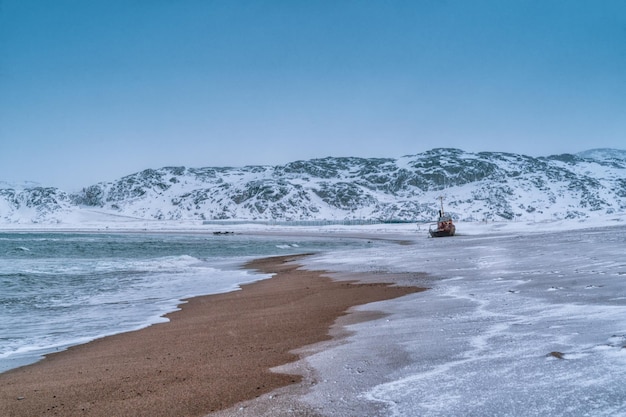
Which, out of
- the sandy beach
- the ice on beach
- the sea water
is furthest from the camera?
the sea water

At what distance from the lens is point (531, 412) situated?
11.9ft

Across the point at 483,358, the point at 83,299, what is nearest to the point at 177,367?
the point at 483,358

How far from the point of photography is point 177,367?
6.22m

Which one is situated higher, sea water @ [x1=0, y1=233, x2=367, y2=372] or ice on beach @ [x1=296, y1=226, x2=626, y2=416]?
ice on beach @ [x1=296, y1=226, x2=626, y2=416]

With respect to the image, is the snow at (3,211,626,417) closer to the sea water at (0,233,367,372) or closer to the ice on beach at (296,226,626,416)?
the ice on beach at (296,226,626,416)

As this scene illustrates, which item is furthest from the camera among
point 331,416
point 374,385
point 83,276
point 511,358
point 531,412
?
point 83,276

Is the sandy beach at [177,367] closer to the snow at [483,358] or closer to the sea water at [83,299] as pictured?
the snow at [483,358]

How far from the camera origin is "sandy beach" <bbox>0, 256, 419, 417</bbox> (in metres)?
4.89

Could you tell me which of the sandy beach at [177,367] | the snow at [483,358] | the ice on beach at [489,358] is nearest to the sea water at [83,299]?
the sandy beach at [177,367]

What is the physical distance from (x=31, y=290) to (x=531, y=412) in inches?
708

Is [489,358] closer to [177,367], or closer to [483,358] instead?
[483,358]

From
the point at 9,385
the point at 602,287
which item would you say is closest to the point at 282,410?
the point at 9,385

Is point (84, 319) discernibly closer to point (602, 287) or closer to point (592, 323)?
point (592, 323)

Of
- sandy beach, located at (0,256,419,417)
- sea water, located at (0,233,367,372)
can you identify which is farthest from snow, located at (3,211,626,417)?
sea water, located at (0,233,367,372)
